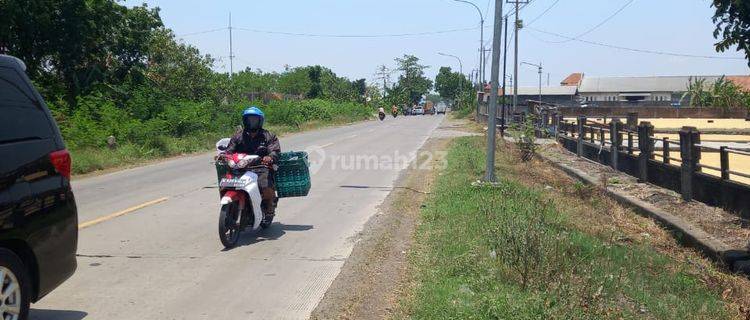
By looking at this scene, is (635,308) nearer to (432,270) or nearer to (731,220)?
(432,270)

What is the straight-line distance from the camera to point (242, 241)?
8.51 metres

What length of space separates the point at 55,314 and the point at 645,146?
13120 mm

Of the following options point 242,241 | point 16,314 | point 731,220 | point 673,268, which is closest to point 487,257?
point 673,268

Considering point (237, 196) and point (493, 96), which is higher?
point (493, 96)

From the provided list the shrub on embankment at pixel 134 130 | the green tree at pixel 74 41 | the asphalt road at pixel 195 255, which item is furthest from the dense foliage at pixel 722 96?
the asphalt road at pixel 195 255

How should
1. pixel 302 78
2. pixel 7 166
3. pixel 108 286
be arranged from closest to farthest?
pixel 7 166
pixel 108 286
pixel 302 78

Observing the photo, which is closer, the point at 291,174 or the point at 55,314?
the point at 55,314

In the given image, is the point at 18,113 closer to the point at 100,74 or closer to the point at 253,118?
the point at 253,118

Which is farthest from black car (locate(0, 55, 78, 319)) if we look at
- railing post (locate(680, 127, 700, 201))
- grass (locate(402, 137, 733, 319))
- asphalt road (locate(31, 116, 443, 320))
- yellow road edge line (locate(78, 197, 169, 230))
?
railing post (locate(680, 127, 700, 201))

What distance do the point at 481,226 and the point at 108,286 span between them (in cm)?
425

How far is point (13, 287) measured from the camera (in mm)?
4363

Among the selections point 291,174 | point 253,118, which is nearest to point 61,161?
point 253,118

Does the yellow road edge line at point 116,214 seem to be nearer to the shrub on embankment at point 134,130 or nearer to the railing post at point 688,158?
the shrub on embankment at point 134,130

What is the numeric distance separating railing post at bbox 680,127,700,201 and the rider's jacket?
781 centimetres
